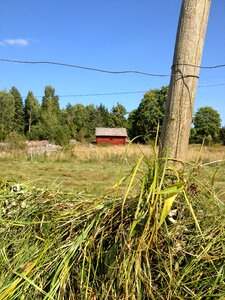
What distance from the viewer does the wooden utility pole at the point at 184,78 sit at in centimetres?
154

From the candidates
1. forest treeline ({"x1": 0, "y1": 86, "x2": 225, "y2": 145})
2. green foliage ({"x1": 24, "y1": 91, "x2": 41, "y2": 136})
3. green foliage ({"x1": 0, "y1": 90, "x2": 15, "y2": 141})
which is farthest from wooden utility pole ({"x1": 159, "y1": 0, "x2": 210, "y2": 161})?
green foliage ({"x1": 24, "y1": 91, "x2": 41, "y2": 136})

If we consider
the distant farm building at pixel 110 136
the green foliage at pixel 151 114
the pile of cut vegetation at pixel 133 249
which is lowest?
the distant farm building at pixel 110 136

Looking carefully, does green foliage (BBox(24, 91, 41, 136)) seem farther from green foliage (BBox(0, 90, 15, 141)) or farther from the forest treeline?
green foliage (BBox(0, 90, 15, 141))

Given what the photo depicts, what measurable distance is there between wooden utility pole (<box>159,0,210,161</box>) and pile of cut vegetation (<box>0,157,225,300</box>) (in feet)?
1.19

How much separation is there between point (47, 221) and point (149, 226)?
590 millimetres

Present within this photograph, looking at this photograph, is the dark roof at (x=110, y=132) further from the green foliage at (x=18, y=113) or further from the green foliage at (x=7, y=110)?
the green foliage at (x=18, y=113)

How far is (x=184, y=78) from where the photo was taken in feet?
5.19

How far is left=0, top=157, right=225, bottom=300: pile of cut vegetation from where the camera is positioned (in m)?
1.10

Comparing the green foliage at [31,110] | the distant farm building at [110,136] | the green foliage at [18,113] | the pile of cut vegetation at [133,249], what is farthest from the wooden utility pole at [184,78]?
the green foliage at [18,113]

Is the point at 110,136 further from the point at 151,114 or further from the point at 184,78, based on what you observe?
the point at 184,78

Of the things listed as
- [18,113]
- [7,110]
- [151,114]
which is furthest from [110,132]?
[151,114]

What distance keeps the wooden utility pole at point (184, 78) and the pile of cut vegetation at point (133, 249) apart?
0.36 metres

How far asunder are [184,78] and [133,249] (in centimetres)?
102

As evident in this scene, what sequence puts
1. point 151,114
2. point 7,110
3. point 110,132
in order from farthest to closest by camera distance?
point 7,110, point 110,132, point 151,114
